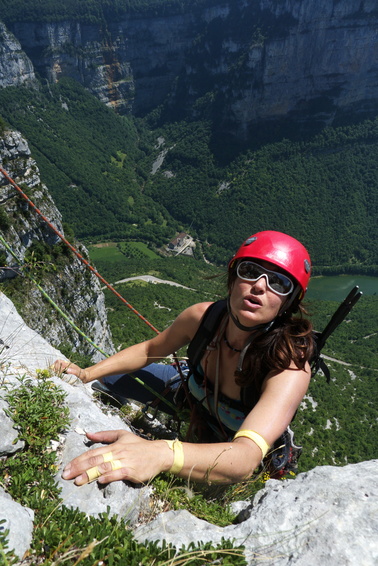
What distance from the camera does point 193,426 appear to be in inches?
150

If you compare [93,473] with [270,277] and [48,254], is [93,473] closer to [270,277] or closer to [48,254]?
[270,277]

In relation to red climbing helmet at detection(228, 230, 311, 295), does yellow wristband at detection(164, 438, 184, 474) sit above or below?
below

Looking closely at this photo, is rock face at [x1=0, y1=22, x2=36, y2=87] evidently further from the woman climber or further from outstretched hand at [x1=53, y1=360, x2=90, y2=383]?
the woman climber

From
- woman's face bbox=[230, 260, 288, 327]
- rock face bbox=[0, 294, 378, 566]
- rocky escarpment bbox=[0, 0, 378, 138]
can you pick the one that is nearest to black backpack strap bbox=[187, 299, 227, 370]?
woman's face bbox=[230, 260, 288, 327]

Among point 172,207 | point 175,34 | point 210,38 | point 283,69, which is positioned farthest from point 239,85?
point 175,34

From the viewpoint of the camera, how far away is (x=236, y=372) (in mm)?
3025

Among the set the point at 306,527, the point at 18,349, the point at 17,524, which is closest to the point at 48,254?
the point at 18,349

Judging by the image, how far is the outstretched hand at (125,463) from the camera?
2.46m

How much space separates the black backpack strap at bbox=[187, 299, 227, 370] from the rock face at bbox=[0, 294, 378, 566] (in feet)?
3.67

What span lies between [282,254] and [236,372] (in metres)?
0.96

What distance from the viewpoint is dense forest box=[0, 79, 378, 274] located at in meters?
93.8

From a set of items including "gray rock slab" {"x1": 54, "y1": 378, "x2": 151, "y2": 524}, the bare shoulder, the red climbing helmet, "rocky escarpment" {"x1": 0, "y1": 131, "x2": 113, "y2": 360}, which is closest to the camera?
"gray rock slab" {"x1": 54, "y1": 378, "x2": 151, "y2": 524}

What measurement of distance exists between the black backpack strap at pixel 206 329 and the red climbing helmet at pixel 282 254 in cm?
49

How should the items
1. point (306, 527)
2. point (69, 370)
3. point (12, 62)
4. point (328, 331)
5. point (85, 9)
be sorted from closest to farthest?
1. point (306, 527)
2. point (328, 331)
3. point (69, 370)
4. point (12, 62)
5. point (85, 9)
